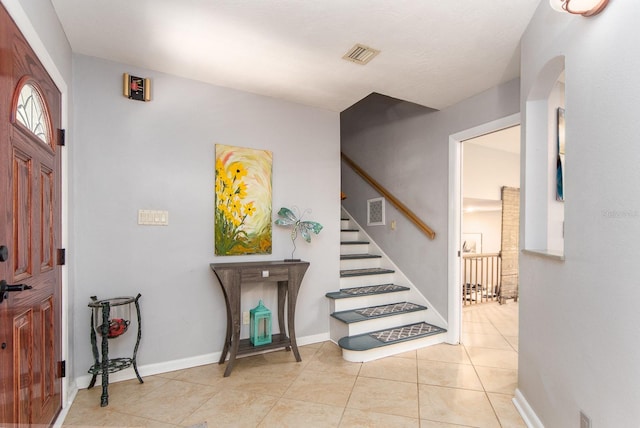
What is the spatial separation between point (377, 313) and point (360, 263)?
889 mm

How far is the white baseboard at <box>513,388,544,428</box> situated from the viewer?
74.0 inches

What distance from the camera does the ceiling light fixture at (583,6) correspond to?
130cm

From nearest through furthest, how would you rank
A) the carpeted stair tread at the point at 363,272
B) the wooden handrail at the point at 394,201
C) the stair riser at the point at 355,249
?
the wooden handrail at the point at 394,201 < the carpeted stair tread at the point at 363,272 < the stair riser at the point at 355,249

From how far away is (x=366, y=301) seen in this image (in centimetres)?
357

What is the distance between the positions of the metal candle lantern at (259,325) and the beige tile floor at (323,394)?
→ 0.65 feet

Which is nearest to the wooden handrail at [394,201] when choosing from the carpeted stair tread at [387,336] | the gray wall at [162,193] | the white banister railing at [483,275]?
the carpeted stair tread at [387,336]

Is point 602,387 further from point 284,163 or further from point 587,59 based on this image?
point 284,163

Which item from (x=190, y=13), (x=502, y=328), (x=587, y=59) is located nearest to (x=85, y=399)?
(x=190, y=13)

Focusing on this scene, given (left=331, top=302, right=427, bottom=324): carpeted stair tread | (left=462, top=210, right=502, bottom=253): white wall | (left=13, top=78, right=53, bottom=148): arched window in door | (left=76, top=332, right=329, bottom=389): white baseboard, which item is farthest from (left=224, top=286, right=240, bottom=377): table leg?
(left=462, top=210, right=502, bottom=253): white wall

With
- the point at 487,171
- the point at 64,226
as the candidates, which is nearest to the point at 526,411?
the point at 64,226

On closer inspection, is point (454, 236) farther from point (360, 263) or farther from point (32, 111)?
point (32, 111)

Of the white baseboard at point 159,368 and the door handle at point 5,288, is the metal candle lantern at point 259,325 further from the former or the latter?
the door handle at point 5,288

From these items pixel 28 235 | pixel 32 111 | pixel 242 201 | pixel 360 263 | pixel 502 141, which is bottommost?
pixel 360 263

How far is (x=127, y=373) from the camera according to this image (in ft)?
8.33
